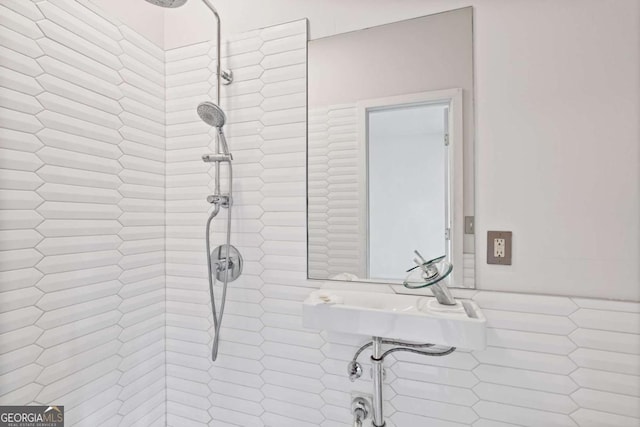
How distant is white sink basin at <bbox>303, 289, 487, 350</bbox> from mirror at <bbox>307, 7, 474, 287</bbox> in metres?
0.11

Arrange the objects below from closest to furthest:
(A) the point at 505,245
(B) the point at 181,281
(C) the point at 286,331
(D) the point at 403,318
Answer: (D) the point at 403,318 → (A) the point at 505,245 → (C) the point at 286,331 → (B) the point at 181,281

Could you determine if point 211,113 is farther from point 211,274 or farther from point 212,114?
point 211,274

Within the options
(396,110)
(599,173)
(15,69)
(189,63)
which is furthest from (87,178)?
(599,173)

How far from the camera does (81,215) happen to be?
1.07m

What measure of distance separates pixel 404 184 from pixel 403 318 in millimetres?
463

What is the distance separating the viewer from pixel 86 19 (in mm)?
1092

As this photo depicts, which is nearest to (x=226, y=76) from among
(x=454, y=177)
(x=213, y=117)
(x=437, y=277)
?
(x=213, y=117)

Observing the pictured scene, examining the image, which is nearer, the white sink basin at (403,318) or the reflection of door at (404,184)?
the white sink basin at (403,318)

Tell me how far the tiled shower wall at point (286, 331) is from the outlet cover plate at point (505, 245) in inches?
2.8

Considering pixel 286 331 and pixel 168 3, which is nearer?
pixel 168 3

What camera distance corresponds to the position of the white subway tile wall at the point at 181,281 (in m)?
0.91

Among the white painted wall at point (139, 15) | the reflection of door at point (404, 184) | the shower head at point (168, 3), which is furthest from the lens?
the white painted wall at point (139, 15)

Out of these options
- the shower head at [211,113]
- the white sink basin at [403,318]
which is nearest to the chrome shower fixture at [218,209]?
the shower head at [211,113]

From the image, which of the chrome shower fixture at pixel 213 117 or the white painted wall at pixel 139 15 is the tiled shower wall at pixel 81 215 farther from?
the chrome shower fixture at pixel 213 117
